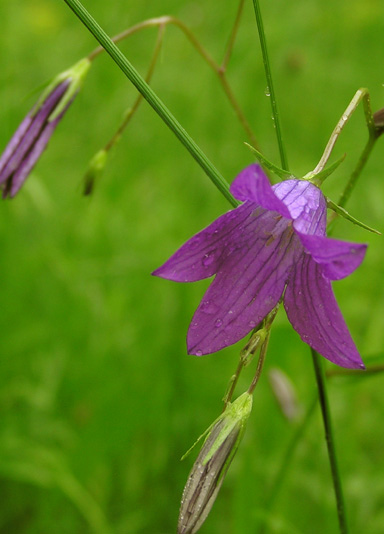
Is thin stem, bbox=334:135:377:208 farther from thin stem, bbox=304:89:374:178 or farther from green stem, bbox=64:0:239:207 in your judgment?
green stem, bbox=64:0:239:207

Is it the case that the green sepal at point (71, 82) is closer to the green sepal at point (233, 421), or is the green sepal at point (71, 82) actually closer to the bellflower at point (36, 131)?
the bellflower at point (36, 131)

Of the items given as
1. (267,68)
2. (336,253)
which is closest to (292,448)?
(336,253)

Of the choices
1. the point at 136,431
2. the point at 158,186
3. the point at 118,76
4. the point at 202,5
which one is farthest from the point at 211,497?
the point at 202,5

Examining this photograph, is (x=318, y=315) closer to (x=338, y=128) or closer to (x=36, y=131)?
(x=338, y=128)

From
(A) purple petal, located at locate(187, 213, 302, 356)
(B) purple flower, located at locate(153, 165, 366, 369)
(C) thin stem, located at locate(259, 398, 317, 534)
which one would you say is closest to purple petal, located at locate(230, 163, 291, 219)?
(B) purple flower, located at locate(153, 165, 366, 369)

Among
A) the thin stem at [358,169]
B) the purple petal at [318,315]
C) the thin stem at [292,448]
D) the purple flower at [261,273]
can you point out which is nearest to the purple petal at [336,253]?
the purple flower at [261,273]

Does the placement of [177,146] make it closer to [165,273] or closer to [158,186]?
[158,186]
